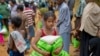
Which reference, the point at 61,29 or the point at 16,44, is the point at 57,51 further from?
the point at 61,29

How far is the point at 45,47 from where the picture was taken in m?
5.52

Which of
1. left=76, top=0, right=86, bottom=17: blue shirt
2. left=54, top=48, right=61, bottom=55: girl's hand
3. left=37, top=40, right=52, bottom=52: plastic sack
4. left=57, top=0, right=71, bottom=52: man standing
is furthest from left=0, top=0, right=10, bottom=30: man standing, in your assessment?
left=54, top=48, right=61, bottom=55: girl's hand

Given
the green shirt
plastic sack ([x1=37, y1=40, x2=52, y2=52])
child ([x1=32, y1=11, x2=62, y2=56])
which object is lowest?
the green shirt

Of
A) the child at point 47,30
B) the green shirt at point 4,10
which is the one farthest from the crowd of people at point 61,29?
the green shirt at point 4,10

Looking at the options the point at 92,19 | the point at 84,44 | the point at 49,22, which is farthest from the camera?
the point at 84,44

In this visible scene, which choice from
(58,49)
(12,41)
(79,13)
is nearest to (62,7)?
(79,13)

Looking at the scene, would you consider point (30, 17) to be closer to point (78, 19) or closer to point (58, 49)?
point (78, 19)

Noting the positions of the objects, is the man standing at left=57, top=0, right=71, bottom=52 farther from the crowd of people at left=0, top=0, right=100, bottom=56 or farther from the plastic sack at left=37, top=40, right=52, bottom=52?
the plastic sack at left=37, top=40, right=52, bottom=52

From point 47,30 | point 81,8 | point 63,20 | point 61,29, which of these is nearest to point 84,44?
point 61,29

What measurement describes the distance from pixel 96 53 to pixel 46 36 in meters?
1.06

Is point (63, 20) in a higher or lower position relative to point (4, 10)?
higher

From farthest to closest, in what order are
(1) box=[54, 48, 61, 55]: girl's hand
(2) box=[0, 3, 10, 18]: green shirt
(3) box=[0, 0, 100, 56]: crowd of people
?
(2) box=[0, 3, 10, 18]: green shirt < (3) box=[0, 0, 100, 56]: crowd of people < (1) box=[54, 48, 61, 55]: girl's hand

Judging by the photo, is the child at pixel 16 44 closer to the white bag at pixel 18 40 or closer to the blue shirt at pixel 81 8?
the white bag at pixel 18 40

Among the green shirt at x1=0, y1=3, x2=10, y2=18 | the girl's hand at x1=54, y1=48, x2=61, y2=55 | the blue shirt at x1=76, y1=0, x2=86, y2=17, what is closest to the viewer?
the girl's hand at x1=54, y1=48, x2=61, y2=55
